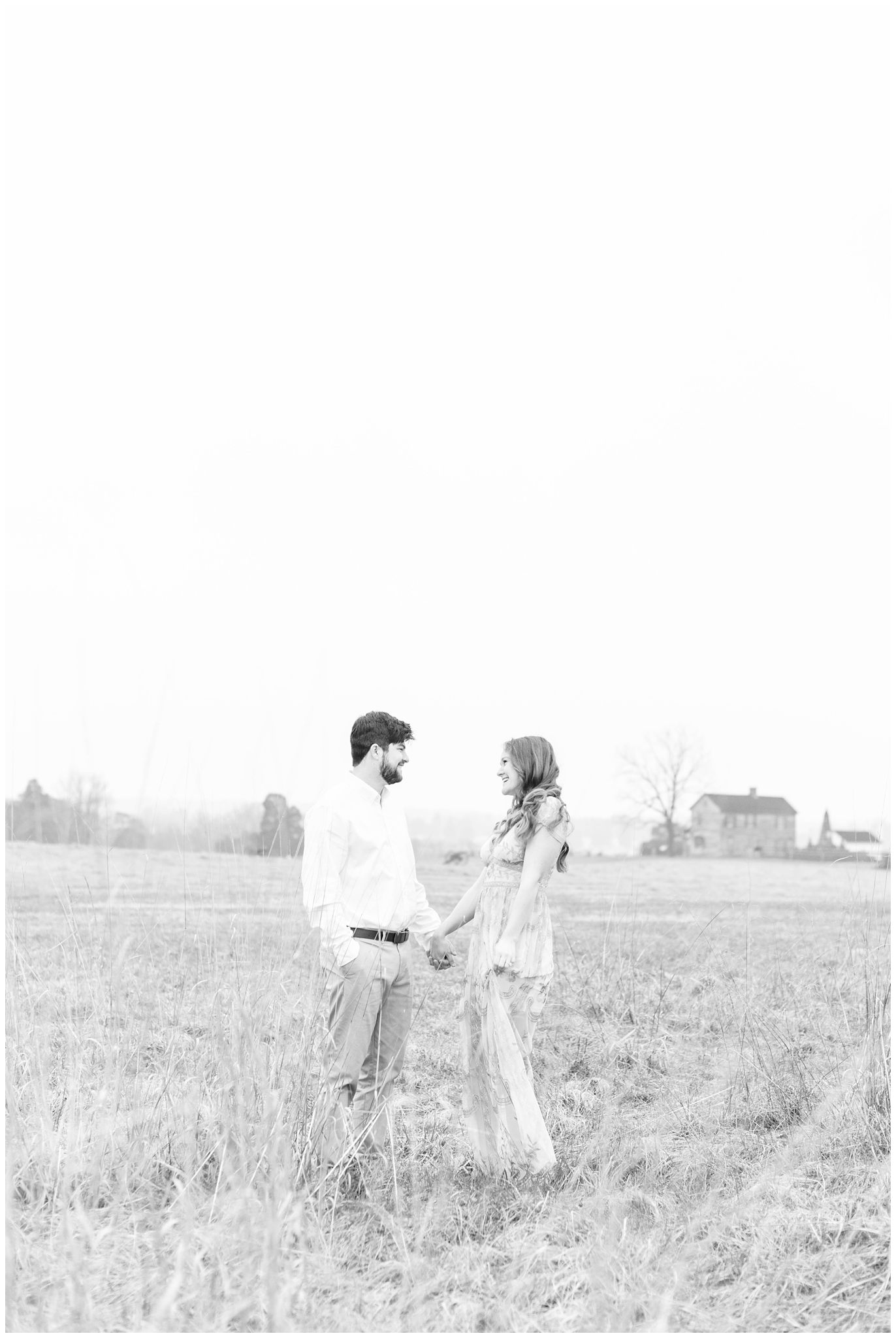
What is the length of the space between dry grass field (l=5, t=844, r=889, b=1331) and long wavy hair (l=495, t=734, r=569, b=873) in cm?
101

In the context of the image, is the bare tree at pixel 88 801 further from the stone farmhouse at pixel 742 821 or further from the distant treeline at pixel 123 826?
the stone farmhouse at pixel 742 821

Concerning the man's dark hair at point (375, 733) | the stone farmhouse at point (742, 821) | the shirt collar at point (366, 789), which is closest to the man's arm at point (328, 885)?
the shirt collar at point (366, 789)

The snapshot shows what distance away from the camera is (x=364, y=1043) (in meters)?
4.18

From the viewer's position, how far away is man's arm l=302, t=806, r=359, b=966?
408 cm

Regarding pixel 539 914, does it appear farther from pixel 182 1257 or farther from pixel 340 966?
pixel 182 1257

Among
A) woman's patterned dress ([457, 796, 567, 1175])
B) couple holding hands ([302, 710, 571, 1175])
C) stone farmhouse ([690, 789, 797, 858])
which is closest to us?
couple holding hands ([302, 710, 571, 1175])

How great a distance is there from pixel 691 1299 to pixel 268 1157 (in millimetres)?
1396

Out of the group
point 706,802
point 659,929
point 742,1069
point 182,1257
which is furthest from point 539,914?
point 706,802

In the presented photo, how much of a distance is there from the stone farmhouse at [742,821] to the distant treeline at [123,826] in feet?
215

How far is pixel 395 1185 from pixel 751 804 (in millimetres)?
72618

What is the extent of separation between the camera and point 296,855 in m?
4.94

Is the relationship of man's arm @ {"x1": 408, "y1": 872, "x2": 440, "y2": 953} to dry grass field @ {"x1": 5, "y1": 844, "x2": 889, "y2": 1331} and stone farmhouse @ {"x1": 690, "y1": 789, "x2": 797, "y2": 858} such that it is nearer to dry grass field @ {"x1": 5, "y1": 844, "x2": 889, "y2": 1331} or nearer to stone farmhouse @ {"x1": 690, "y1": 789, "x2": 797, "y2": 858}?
dry grass field @ {"x1": 5, "y1": 844, "x2": 889, "y2": 1331}

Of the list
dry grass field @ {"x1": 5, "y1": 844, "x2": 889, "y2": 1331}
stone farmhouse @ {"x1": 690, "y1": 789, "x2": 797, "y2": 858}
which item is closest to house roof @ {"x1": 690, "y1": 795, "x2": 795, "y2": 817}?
stone farmhouse @ {"x1": 690, "y1": 789, "x2": 797, "y2": 858}

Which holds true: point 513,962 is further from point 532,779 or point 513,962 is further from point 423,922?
point 532,779
